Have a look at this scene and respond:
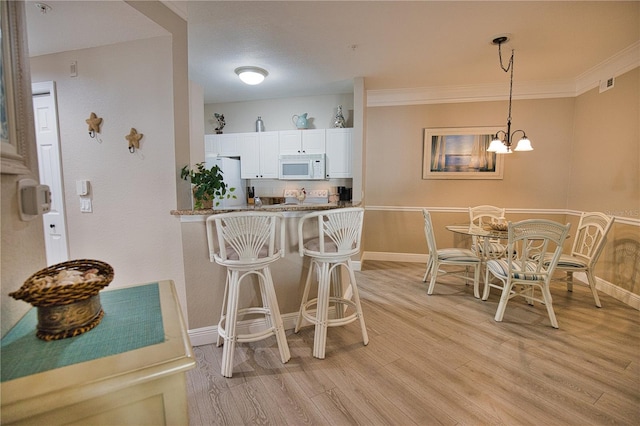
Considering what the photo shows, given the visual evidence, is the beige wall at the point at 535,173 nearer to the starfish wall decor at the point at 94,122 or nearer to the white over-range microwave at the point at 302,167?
the white over-range microwave at the point at 302,167

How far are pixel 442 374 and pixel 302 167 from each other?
10.5 feet

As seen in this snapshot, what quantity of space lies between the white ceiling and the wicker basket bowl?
→ 69.0 inches

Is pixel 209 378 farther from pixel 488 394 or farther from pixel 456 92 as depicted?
pixel 456 92

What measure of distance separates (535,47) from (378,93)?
1.93m

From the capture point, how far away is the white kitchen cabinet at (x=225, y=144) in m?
4.64

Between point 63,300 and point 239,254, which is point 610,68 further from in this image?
point 63,300

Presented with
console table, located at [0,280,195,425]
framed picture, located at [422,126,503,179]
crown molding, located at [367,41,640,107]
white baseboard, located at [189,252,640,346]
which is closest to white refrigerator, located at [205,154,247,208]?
white baseboard, located at [189,252,640,346]

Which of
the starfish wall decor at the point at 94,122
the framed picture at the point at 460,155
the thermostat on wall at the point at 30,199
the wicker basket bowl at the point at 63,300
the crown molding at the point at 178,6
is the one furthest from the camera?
the framed picture at the point at 460,155

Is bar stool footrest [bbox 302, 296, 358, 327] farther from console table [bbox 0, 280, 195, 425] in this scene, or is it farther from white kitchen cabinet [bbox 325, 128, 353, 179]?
white kitchen cabinet [bbox 325, 128, 353, 179]

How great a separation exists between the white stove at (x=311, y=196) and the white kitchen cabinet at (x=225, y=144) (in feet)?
3.48

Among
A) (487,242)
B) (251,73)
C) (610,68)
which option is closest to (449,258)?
(487,242)

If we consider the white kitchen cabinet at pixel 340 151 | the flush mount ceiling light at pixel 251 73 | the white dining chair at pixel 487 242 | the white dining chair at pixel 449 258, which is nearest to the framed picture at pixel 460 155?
the white dining chair at pixel 487 242

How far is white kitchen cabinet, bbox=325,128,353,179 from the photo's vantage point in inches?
165

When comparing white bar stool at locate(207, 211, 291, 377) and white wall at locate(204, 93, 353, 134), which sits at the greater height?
white wall at locate(204, 93, 353, 134)
